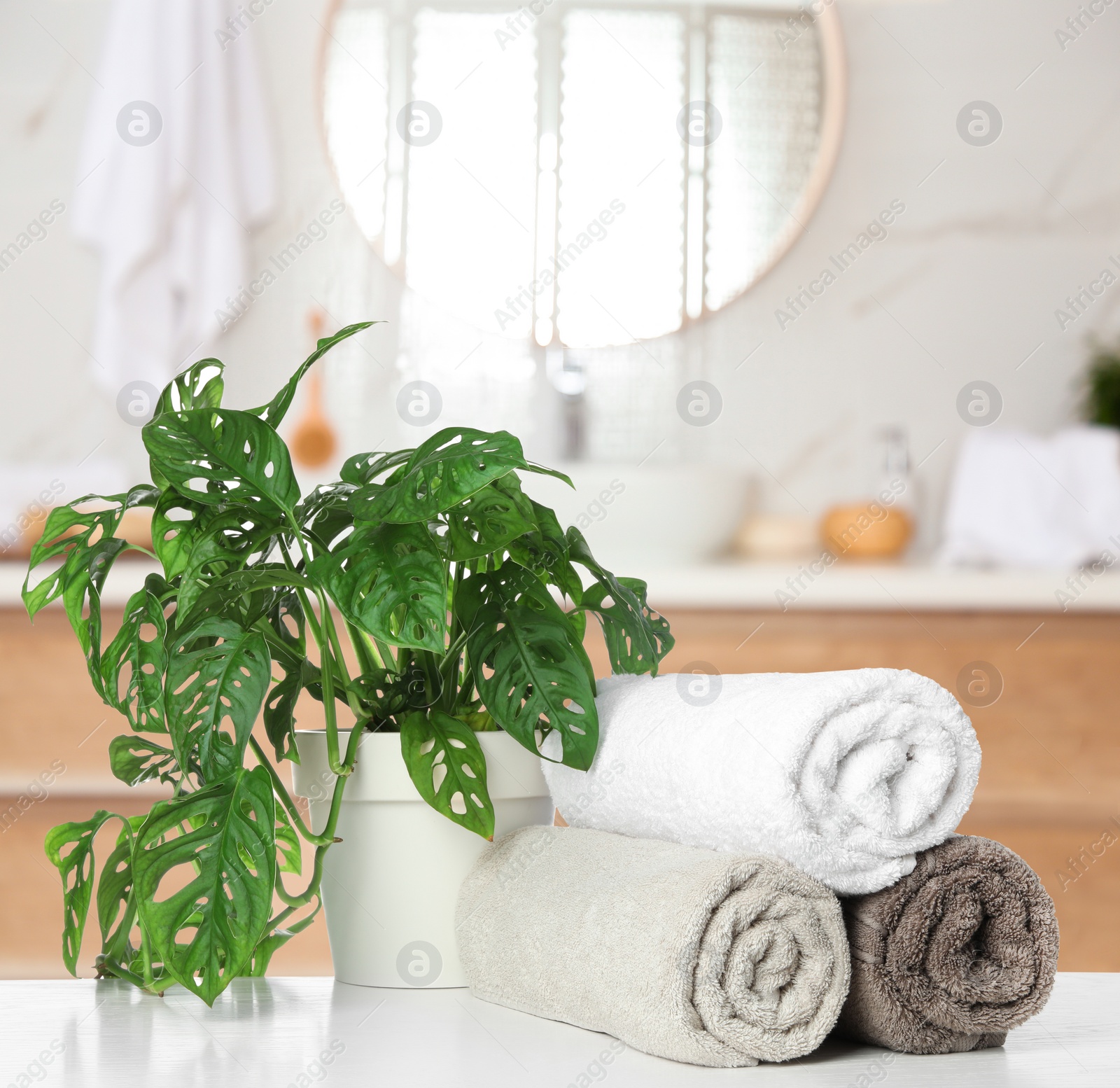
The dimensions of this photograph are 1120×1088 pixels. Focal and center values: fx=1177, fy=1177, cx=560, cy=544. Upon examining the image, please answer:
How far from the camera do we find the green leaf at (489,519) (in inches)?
23.0

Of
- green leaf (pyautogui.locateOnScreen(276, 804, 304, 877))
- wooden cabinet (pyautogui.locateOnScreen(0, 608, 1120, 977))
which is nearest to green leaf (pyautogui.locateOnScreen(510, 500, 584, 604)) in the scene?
green leaf (pyautogui.locateOnScreen(276, 804, 304, 877))

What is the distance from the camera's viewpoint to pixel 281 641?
0.65 meters

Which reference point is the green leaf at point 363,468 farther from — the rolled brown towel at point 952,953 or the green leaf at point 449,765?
the rolled brown towel at point 952,953

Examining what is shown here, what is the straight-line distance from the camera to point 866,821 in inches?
19.2

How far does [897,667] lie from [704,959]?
1050 millimetres

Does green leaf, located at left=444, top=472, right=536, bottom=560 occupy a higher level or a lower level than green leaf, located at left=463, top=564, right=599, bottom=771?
higher

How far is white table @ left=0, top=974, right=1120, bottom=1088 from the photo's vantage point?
453mm

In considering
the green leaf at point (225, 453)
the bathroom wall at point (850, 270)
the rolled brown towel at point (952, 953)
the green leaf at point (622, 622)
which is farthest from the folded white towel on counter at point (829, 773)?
the bathroom wall at point (850, 270)

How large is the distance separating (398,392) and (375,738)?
4.53 ft

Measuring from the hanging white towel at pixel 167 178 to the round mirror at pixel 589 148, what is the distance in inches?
7.3

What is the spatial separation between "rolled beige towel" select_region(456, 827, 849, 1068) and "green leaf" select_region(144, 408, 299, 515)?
243mm

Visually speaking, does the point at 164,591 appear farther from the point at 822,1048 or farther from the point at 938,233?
the point at 938,233

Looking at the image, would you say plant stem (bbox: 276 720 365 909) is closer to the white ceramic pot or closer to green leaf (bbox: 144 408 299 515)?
the white ceramic pot

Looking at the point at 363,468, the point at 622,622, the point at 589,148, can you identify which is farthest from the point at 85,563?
the point at 589,148
